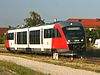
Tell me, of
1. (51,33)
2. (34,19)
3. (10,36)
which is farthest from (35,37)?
(34,19)

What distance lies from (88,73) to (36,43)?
19.1 m

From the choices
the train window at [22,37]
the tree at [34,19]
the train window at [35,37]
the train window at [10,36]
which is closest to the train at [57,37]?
the train window at [35,37]

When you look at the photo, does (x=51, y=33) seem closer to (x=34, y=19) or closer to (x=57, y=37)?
(x=57, y=37)

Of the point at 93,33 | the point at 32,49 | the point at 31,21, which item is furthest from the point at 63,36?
the point at 31,21

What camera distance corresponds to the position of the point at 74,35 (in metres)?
31.1

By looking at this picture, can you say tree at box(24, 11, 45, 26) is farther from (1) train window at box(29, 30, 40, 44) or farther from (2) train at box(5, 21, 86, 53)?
(1) train window at box(29, 30, 40, 44)

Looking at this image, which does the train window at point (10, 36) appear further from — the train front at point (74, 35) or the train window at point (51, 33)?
the train front at point (74, 35)

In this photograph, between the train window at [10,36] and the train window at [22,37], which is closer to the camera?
the train window at [22,37]

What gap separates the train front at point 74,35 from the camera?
30578 mm

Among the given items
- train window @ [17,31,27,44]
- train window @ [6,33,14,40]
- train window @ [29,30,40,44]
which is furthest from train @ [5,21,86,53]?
train window @ [6,33,14,40]

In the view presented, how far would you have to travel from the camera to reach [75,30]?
103 ft

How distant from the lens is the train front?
30.6 m

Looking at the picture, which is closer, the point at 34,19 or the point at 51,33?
the point at 51,33

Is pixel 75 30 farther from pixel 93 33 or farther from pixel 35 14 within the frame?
pixel 35 14
